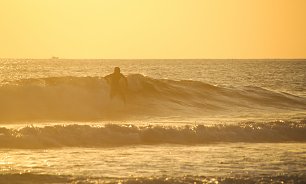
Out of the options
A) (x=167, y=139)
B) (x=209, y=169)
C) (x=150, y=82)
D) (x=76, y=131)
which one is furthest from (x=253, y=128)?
(x=150, y=82)

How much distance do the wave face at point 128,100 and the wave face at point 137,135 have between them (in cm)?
610

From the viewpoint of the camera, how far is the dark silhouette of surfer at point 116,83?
2939cm

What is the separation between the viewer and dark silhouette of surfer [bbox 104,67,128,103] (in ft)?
96.4

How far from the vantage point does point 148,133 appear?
71.5 feet

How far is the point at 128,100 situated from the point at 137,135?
431 inches

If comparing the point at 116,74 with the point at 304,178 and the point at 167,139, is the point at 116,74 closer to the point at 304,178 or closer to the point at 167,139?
the point at 167,139

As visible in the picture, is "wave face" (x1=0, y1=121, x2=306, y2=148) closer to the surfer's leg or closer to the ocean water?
the ocean water

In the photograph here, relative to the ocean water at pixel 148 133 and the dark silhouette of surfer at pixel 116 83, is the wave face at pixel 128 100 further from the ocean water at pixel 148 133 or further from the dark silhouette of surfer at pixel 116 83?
the dark silhouette of surfer at pixel 116 83

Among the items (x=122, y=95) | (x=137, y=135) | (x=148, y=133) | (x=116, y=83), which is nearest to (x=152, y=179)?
(x=137, y=135)

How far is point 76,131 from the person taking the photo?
2133 cm

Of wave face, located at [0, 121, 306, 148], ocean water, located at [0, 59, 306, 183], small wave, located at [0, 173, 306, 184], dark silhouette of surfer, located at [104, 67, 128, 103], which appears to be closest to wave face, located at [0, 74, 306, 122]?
ocean water, located at [0, 59, 306, 183]

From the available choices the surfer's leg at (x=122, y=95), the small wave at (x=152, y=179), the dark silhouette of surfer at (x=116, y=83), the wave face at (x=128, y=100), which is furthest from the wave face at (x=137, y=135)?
the surfer's leg at (x=122, y=95)

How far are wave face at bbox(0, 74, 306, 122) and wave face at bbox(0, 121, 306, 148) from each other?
610 cm

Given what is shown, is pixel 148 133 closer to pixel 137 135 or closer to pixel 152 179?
pixel 137 135
